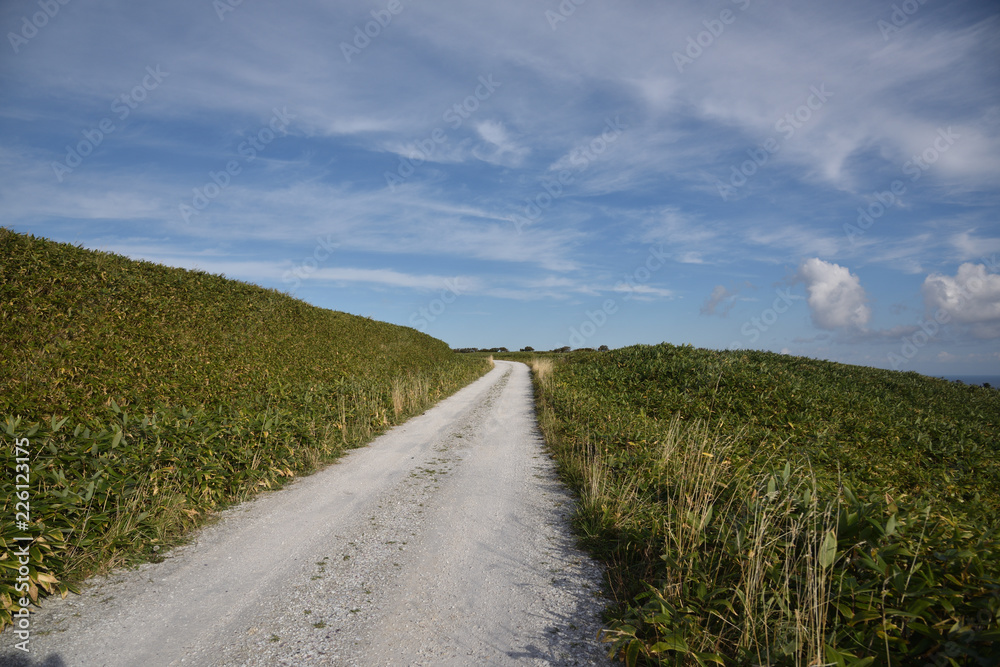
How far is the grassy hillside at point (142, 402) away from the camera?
542 centimetres

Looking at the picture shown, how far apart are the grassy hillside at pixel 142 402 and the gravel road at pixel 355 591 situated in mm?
596

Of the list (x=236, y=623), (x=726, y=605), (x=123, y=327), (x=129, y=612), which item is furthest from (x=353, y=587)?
(x=123, y=327)

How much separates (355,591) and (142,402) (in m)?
7.08

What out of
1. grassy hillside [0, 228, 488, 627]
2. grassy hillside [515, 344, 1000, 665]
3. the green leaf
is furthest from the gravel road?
the green leaf

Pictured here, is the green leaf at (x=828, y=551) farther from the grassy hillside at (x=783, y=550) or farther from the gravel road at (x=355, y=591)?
the gravel road at (x=355, y=591)

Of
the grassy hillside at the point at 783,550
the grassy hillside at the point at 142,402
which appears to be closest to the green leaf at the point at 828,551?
the grassy hillside at the point at 783,550

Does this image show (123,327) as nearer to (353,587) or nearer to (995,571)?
(353,587)

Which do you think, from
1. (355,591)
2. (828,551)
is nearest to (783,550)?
(828,551)

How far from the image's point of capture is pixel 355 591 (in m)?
4.96

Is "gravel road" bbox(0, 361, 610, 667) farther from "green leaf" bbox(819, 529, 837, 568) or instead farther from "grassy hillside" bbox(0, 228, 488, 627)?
"green leaf" bbox(819, 529, 837, 568)

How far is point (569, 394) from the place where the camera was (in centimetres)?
1670

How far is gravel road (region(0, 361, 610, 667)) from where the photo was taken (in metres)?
4.01

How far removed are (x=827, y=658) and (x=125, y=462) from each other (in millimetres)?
8060

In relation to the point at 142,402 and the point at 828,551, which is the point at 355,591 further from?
the point at 142,402
